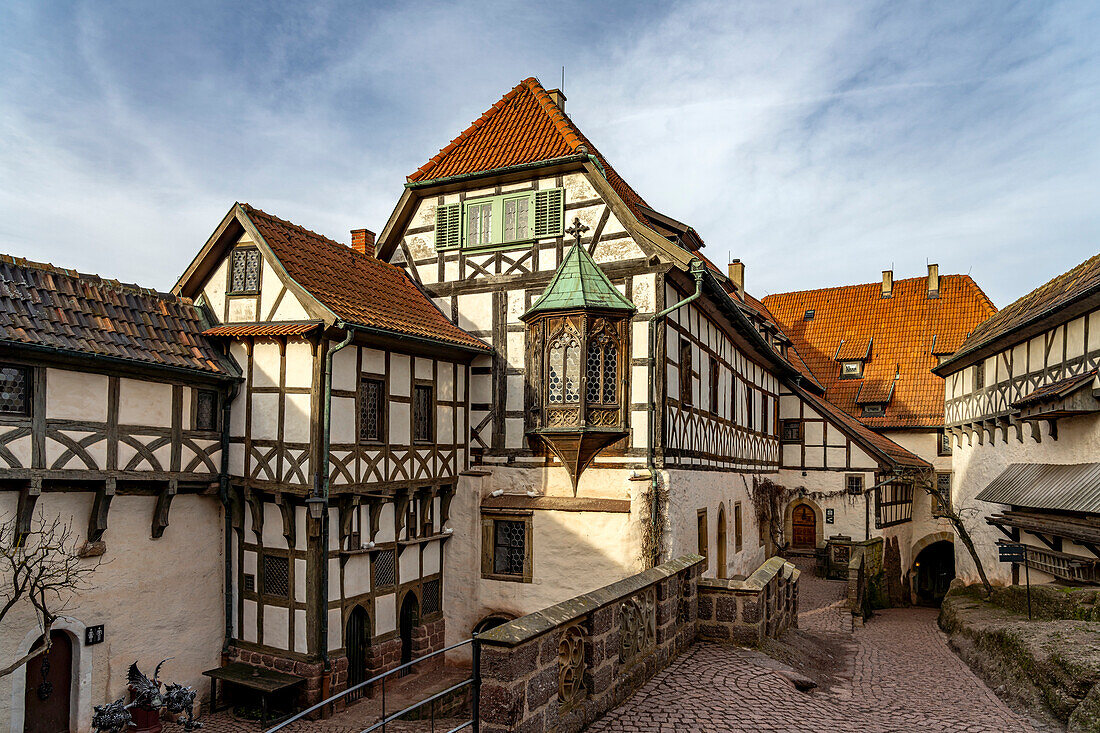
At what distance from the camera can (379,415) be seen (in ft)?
46.0

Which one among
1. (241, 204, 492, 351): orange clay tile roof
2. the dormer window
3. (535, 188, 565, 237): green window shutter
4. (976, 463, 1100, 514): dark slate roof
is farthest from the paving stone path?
the dormer window

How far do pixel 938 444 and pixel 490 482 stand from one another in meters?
24.0

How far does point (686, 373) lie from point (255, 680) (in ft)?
31.4

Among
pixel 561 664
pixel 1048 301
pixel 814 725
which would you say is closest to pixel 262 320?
pixel 561 664

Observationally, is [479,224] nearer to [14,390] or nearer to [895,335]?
[14,390]

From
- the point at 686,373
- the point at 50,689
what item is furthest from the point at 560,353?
the point at 50,689

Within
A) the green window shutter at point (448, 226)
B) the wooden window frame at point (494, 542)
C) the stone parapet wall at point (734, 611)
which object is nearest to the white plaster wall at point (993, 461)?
the stone parapet wall at point (734, 611)

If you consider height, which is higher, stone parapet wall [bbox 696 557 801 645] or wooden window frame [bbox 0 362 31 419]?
wooden window frame [bbox 0 362 31 419]

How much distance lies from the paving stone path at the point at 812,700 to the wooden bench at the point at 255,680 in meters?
6.18

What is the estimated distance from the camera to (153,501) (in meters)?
12.6

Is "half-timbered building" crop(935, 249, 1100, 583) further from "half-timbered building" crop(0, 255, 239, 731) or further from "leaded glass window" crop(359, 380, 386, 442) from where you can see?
"half-timbered building" crop(0, 255, 239, 731)

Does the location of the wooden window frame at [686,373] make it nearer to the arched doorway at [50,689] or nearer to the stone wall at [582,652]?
the stone wall at [582,652]

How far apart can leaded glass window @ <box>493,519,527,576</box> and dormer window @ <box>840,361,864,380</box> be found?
961 inches

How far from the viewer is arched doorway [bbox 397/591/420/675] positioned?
1498cm
